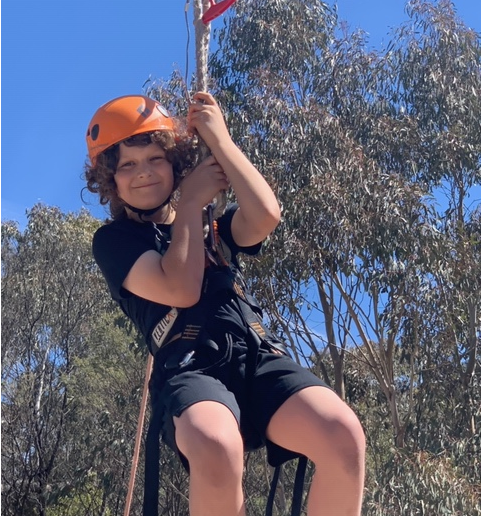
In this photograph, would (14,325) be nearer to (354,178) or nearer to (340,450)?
(354,178)

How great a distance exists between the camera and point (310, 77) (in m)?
9.54

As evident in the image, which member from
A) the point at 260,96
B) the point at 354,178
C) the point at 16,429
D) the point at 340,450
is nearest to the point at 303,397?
the point at 340,450

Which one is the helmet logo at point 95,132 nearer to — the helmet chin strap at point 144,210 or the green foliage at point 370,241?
the helmet chin strap at point 144,210

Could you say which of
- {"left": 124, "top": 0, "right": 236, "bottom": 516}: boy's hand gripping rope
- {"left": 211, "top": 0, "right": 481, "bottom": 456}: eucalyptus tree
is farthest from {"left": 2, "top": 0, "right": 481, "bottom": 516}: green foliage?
{"left": 124, "top": 0, "right": 236, "bottom": 516}: boy's hand gripping rope

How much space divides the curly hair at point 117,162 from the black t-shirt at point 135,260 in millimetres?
96

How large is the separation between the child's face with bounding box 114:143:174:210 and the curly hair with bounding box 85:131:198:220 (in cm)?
2

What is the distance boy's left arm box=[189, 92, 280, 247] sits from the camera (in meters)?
2.21

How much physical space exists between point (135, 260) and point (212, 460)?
579 mm

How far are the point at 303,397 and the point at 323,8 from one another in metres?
8.41

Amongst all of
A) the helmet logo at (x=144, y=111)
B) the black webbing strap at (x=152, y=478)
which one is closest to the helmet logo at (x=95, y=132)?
the helmet logo at (x=144, y=111)

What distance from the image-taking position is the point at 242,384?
84.1 inches

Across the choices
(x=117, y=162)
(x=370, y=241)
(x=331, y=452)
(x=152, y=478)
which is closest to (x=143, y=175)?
(x=117, y=162)

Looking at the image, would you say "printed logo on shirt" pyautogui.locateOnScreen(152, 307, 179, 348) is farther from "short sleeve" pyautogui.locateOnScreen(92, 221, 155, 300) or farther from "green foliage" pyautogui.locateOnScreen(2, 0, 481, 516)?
"green foliage" pyautogui.locateOnScreen(2, 0, 481, 516)

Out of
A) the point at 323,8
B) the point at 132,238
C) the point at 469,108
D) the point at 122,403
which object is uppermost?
the point at 323,8
